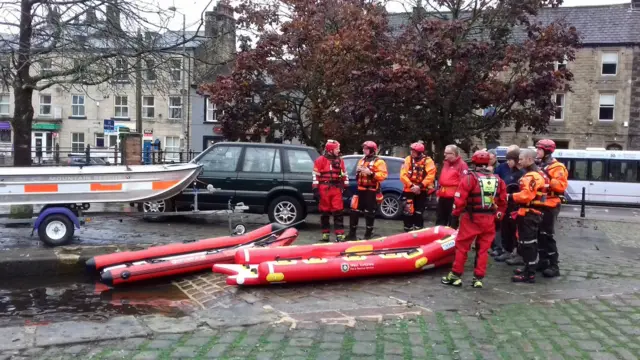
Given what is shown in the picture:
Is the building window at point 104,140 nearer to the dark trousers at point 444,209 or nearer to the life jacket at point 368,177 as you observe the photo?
the life jacket at point 368,177

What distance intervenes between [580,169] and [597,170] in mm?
699

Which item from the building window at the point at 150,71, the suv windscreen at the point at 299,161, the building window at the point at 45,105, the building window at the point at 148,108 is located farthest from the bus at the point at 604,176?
the building window at the point at 45,105

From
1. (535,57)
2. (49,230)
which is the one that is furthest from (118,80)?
(535,57)

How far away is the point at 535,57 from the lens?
1467 cm

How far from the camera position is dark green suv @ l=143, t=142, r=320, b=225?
11570 millimetres

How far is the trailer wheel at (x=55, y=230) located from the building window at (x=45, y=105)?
37492mm

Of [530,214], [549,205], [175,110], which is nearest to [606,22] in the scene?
[175,110]

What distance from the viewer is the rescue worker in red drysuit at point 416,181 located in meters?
9.46

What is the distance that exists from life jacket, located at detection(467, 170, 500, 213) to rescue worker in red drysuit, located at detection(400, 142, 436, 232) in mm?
2577

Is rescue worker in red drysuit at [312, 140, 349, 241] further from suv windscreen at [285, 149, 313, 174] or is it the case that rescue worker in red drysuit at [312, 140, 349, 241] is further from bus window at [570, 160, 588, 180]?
bus window at [570, 160, 588, 180]

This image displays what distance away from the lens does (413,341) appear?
5062mm

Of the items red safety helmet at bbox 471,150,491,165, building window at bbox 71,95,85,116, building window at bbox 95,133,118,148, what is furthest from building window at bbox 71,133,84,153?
red safety helmet at bbox 471,150,491,165

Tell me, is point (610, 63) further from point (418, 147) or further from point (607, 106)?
point (418, 147)

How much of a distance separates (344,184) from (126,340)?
17.6 feet
